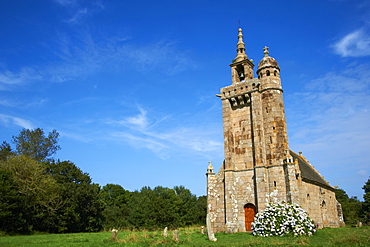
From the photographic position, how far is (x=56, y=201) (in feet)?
109

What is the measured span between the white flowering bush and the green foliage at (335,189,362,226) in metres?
21.6

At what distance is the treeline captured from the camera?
91.1ft

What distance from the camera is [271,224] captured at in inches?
744

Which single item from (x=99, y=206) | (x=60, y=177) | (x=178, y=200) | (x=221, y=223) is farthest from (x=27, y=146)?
(x=221, y=223)

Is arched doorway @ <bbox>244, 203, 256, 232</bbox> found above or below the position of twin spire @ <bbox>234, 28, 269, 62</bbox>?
below

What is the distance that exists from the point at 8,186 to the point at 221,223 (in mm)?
20016

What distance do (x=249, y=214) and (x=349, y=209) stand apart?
3936cm

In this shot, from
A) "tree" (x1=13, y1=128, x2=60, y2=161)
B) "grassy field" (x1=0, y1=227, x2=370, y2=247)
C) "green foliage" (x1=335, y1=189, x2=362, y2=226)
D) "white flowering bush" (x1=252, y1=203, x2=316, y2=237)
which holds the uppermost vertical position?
"tree" (x1=13, y1=128, x2=60, y2=161)

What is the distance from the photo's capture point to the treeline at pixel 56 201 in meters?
27.8

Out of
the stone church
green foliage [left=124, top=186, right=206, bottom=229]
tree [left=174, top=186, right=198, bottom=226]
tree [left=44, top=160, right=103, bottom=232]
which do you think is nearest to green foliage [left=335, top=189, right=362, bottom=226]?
the stone church

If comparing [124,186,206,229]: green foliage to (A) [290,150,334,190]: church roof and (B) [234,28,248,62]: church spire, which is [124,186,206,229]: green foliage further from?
(B) [234,28,248,62]: church spire

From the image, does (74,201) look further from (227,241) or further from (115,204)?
(115,204)

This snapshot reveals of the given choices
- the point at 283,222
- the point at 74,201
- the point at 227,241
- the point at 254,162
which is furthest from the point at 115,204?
the point at 227,241

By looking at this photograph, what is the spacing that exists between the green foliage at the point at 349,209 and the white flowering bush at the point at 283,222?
21.6 metres
